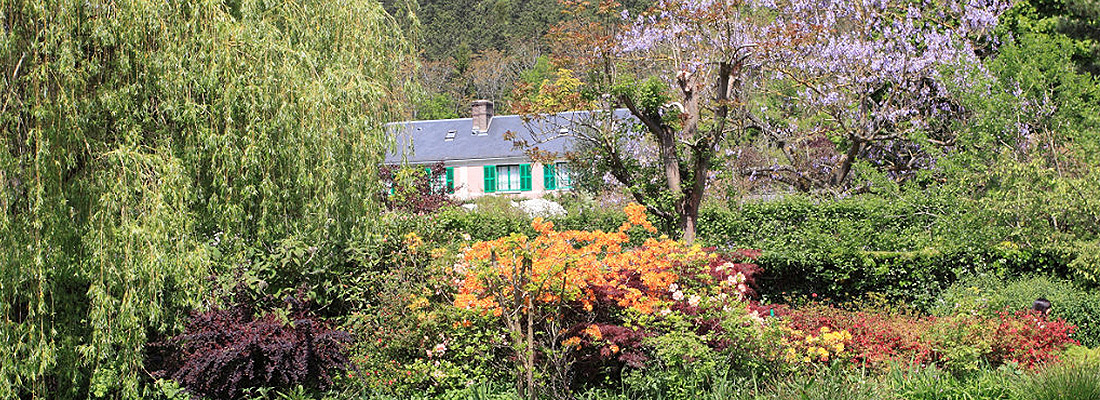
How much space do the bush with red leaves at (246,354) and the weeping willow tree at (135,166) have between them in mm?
240

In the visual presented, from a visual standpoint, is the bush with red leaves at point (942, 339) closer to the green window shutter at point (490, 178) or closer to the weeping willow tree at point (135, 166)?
the weeping willow tree at point (135, 166)

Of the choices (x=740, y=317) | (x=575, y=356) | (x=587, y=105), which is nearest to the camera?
(x=740, y=317)

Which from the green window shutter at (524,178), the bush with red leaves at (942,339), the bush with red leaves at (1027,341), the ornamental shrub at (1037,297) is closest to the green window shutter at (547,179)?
the green window shutter at (524,178)

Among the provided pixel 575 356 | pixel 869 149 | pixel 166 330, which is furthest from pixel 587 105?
pixel 869 149

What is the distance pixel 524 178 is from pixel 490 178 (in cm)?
113

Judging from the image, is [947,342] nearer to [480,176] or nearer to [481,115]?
[480,176]

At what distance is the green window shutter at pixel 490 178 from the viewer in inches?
1084

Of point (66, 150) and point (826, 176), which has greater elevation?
point (66, 150)

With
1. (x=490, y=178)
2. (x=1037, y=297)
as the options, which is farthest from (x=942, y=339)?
(x=490, y=178)

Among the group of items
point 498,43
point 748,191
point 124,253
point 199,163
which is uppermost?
point 498,43

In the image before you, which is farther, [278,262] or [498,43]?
[498,43]

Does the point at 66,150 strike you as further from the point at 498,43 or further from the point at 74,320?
the point at 498,43

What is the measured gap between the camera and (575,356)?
20.0 feet

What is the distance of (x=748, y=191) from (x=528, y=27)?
103 ft
